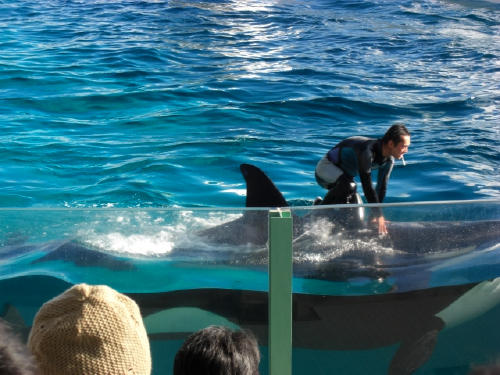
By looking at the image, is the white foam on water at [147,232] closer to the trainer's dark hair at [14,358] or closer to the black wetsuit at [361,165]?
the trainer's dark hair at [14,358]

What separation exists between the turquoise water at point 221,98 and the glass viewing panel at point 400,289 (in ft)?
16.5

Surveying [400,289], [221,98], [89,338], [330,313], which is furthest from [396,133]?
[221,98]

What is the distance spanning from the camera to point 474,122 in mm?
11109

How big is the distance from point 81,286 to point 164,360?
39.8 inches

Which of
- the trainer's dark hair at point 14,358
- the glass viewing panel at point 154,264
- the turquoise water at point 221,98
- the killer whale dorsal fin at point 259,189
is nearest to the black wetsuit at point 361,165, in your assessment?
the killer whale dorsal fin at point 259,189

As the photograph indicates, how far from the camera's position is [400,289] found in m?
2.93

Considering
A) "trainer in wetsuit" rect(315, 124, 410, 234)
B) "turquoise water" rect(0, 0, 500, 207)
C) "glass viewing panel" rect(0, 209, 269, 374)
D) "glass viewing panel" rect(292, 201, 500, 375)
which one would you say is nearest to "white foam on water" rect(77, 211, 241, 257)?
"glass viewing panel" rect(0, 209, 269, 374)

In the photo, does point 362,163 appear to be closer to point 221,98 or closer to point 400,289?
point 400,289

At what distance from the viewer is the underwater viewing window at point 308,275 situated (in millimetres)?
2654

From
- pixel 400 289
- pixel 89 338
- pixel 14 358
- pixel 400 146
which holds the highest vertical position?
pixel 14 358

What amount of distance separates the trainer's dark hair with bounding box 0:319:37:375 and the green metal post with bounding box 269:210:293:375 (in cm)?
120

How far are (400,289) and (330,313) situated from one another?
0.34 metres

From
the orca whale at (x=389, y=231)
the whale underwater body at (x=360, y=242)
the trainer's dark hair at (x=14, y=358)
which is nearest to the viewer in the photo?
the trainer's dark hair at (x=14, y=358)

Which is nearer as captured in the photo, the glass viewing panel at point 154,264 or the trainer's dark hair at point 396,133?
the glass viewing panel at point 154,264
